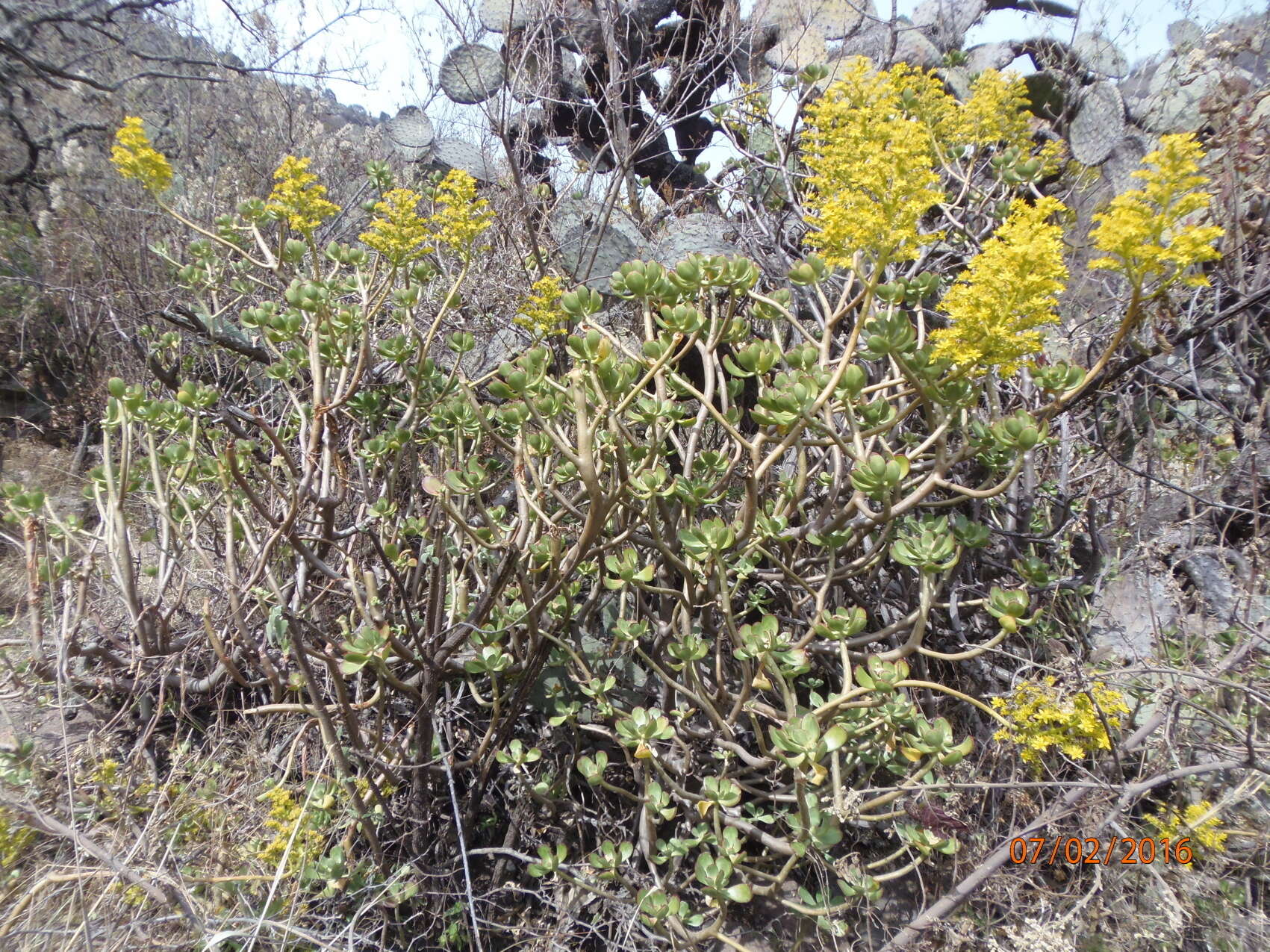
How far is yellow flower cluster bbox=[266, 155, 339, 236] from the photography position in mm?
2102

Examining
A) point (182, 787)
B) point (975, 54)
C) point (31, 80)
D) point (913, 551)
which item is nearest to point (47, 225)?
point (31, 80)

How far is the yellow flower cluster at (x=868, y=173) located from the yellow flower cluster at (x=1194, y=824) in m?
1.50

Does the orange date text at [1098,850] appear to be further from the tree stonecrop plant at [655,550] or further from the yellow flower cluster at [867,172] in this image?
the yellow flower cluster at [867,172]

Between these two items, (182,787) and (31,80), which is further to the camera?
(31,80)

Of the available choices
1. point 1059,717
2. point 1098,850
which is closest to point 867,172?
point 1059,717

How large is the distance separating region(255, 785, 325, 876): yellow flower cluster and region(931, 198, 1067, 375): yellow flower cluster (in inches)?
69.6

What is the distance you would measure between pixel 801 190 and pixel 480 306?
4.66 ft

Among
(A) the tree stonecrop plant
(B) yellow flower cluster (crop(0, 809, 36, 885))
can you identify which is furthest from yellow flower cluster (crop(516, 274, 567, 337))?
(B) yellow flower cluster (crop(0, 809, 36, 885))

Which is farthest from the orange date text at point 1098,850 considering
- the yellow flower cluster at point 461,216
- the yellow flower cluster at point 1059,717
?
the yellow flower cluster at point 461,216

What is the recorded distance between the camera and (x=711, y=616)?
197cm

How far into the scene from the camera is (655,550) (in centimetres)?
199

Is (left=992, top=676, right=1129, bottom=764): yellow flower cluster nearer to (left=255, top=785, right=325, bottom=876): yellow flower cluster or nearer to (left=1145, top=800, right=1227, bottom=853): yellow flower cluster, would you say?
(left=1145, top=800, right=1227, bottom=853): yellow flower cluster

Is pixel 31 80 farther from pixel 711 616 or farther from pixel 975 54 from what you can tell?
pixel 975 54

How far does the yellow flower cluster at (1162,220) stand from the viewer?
1360mm
